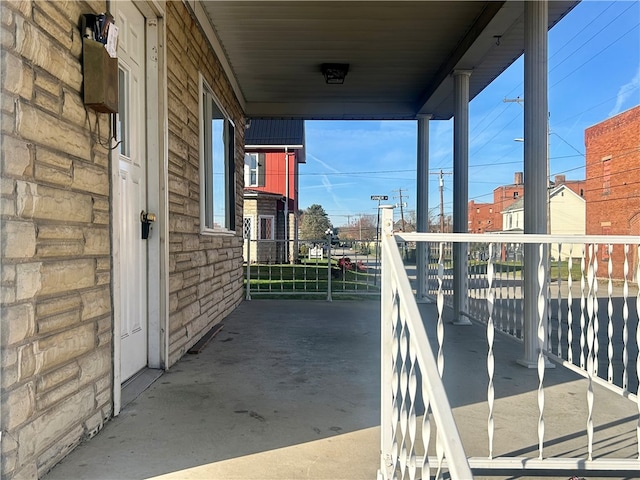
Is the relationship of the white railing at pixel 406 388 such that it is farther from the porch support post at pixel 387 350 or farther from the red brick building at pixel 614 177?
the red brick building at pixel 614 177

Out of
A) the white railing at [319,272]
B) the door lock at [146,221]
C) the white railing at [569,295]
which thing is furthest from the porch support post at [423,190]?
the door lock at [146,221]

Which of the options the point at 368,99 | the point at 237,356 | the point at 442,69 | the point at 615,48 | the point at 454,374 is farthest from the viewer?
the point at 615,48

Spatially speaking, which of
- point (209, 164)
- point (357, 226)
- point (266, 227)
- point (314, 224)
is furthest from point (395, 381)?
point (357, 226)

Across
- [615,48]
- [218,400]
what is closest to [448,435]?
[218,400]

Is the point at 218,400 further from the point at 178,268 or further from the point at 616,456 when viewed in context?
the point at 616,456

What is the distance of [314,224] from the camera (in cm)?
3444

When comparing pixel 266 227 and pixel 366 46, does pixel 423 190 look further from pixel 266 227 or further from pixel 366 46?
pixel 266 227

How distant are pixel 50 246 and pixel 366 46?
4325 millimetres

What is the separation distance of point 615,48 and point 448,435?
21.5 metres

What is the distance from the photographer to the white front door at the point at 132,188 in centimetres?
288

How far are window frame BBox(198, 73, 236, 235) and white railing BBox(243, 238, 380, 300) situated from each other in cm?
141

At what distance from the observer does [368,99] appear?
721 cm

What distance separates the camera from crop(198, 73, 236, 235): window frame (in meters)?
4.48

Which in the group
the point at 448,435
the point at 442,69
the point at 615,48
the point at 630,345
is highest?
the point at 615,48
